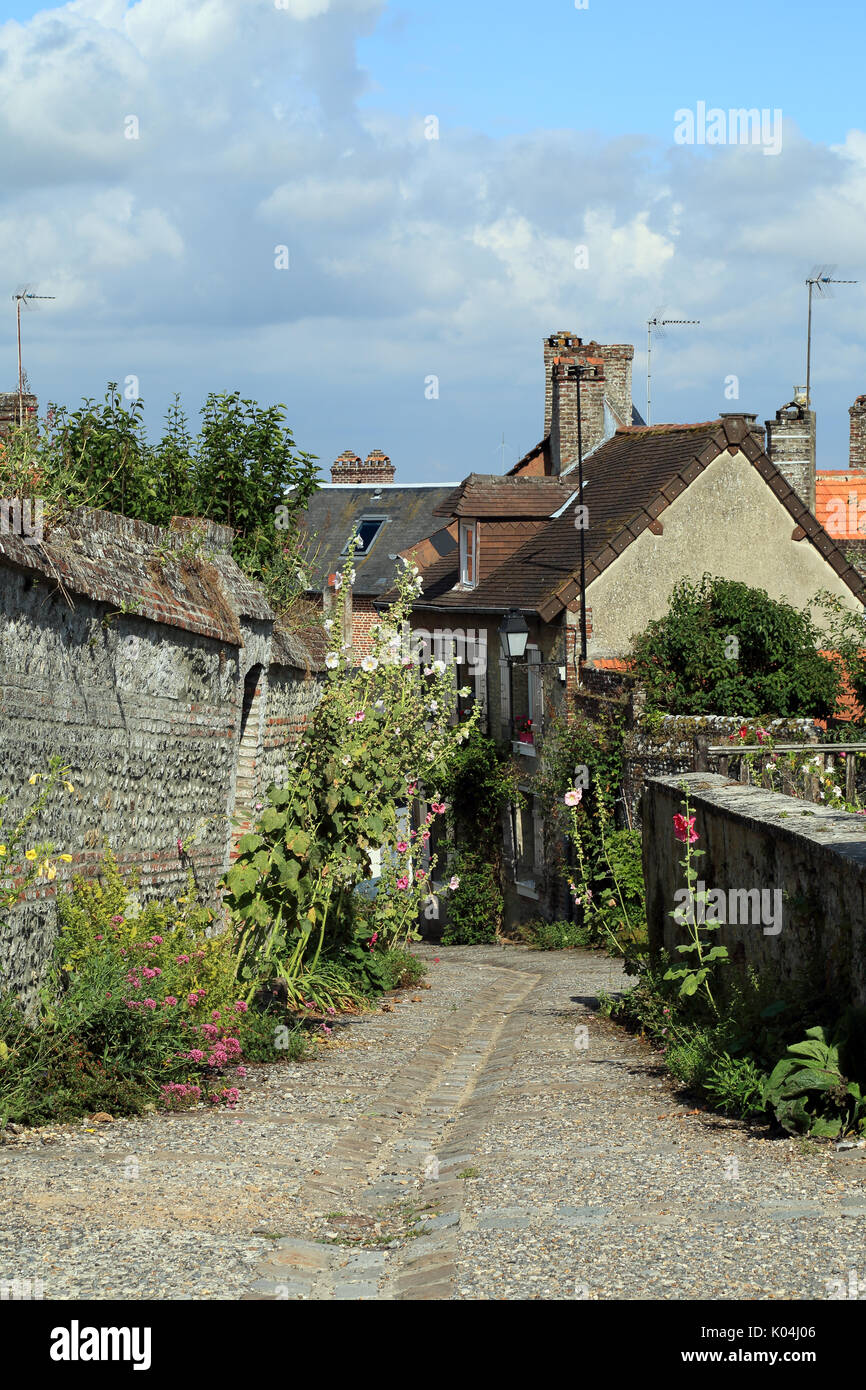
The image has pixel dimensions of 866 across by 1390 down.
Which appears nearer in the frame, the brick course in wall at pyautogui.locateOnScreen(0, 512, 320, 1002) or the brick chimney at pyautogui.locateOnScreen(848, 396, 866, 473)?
the brick course in wall at pyautogui.locateOnScreen(0, 512, 320, 1002)

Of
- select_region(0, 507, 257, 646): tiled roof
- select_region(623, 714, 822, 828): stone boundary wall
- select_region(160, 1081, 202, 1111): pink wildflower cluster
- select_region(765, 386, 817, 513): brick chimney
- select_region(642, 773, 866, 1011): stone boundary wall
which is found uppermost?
select_region(765, 386, 817, 513): brick chimney

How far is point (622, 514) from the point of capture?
76.6ft

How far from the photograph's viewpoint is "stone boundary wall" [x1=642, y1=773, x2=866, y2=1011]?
588 centimetres

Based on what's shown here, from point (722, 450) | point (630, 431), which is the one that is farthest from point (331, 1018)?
point (630, 431)

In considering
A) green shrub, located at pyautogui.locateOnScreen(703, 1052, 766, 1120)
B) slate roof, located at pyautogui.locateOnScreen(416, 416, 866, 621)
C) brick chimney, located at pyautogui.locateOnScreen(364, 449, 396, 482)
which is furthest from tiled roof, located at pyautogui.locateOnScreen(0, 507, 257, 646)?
brick chimney, located at pyautogui.locateOnScreen(364, 449, 396, 482)

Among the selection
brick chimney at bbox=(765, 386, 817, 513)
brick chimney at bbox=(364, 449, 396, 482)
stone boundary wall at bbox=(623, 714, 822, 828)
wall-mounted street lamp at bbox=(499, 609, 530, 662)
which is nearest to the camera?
stone boundary wall at bbox=(623, 714, 822, 828)

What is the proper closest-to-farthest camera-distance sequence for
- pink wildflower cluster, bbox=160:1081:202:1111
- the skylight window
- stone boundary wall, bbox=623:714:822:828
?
pink wildflower cluster, bbox=160:1081:202:1111, stone boundary wall, bbox=623:714:822:828, the skylight window

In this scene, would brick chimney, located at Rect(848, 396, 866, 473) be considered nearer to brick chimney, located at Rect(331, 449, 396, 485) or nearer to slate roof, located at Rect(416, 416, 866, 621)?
slate roof, located at Rect(416, 416, 866, 621)

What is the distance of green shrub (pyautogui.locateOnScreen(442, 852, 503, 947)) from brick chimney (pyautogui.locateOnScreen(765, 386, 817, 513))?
31.7ft

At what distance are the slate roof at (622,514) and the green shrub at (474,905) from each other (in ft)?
16.2

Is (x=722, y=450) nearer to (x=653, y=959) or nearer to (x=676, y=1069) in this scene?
(x=653, y=959)

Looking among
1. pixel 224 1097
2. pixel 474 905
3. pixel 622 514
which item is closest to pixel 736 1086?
pixel 224 1097

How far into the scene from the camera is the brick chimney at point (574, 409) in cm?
2811

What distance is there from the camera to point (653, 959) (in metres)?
9.78
